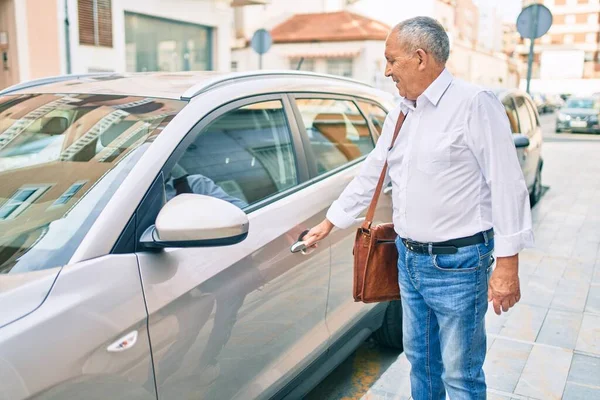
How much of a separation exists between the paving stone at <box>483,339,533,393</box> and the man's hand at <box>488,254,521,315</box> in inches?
55.0

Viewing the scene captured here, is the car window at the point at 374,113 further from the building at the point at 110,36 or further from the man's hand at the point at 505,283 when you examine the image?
the building at the point at 110,36

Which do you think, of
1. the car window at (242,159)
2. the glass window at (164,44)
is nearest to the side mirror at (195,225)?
the car window at (242,159)

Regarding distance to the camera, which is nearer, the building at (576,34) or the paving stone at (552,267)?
the paving stone at (552,267)

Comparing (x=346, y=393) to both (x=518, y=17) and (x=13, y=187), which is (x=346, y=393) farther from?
(x=518, y=17)

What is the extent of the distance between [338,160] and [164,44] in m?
13.8

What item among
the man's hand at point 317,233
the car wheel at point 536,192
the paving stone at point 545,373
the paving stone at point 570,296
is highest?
the man's hand at point 317,233

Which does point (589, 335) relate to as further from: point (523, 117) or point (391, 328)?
point (523, 117)

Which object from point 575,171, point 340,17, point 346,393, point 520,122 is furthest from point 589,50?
point 346,393

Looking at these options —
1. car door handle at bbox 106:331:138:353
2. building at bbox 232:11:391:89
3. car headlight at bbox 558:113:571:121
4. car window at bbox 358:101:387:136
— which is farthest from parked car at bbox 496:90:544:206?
building at bbox 232:11:391:89

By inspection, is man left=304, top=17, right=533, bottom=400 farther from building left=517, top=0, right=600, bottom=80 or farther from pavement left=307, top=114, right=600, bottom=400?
building left=517, top=0, right=600, bottom=80

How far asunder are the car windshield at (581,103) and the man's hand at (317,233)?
2388cm

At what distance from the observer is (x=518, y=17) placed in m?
9.52

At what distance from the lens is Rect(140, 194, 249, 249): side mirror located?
1.78m

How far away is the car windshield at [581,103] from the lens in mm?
23656
